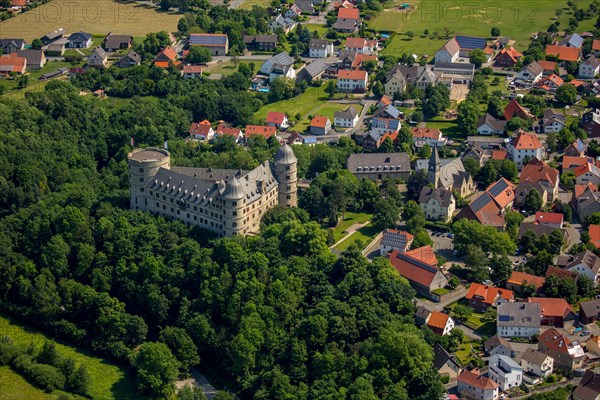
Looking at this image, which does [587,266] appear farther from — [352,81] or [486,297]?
[352,81]

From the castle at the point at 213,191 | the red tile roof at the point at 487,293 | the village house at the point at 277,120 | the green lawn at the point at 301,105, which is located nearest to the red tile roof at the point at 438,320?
the red tile roof at the point at 487,293

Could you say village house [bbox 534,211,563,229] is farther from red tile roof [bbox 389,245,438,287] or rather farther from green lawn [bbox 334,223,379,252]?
green lawn [bbox 334,223,379,252]

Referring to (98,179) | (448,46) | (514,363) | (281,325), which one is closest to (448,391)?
(514,363)

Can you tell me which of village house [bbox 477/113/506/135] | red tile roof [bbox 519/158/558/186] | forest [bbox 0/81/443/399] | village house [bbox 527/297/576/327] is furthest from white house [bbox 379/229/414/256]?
village house [bbox 477/113/506/135]

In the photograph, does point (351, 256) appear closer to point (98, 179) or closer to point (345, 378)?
point (345, 378)

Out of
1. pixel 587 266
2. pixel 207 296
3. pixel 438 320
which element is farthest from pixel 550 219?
pixel 207 296
